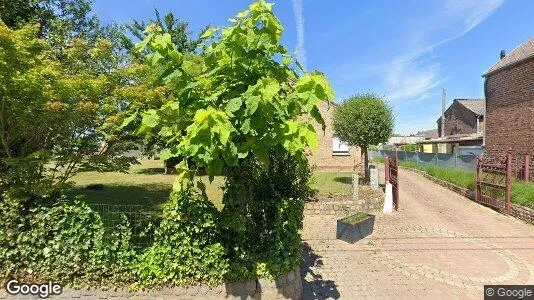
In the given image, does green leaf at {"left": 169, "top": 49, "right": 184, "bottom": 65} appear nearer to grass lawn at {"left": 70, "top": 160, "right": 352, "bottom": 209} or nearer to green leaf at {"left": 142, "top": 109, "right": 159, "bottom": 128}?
green leaf at {"left": 142, "top": 109, "right": 159, "bottom": 128}

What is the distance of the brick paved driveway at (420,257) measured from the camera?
6.38 meters

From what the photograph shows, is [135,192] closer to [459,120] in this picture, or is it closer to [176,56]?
[176,56]

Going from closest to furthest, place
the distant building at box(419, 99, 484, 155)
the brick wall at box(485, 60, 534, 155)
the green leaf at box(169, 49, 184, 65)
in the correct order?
1. the green leaf at box(169, 49, 184, 65)
2. the brick wall at box(485, 60, 534, 155)
3. the distant building at box(419, 99, 484, 155)

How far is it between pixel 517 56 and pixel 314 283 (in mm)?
18280

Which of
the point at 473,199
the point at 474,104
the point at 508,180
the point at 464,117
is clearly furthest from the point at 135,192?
the point at 474,104

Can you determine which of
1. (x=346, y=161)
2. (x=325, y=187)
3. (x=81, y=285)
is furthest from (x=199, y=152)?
(x=346, y=161)

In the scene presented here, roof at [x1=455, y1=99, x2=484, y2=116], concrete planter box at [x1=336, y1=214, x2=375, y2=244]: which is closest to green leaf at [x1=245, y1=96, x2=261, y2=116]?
concrete planter box at [x1=336, y1=214, x2=375, y2=244]

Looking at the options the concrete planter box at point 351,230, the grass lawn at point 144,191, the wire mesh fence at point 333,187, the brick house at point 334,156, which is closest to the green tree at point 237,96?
the concrete planter box at point 351,230

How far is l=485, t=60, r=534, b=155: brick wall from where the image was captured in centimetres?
1614

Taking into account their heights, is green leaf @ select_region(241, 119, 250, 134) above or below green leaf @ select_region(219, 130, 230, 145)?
above

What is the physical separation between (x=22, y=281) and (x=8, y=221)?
3.33 feet

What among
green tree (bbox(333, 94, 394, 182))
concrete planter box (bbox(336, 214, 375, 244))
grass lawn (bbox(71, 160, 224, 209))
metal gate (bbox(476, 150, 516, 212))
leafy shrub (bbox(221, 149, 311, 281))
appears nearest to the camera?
leafy shrub (bbox(221, 149, 311, 281))

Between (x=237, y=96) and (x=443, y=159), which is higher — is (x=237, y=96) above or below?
above

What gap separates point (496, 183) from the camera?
1360cm
